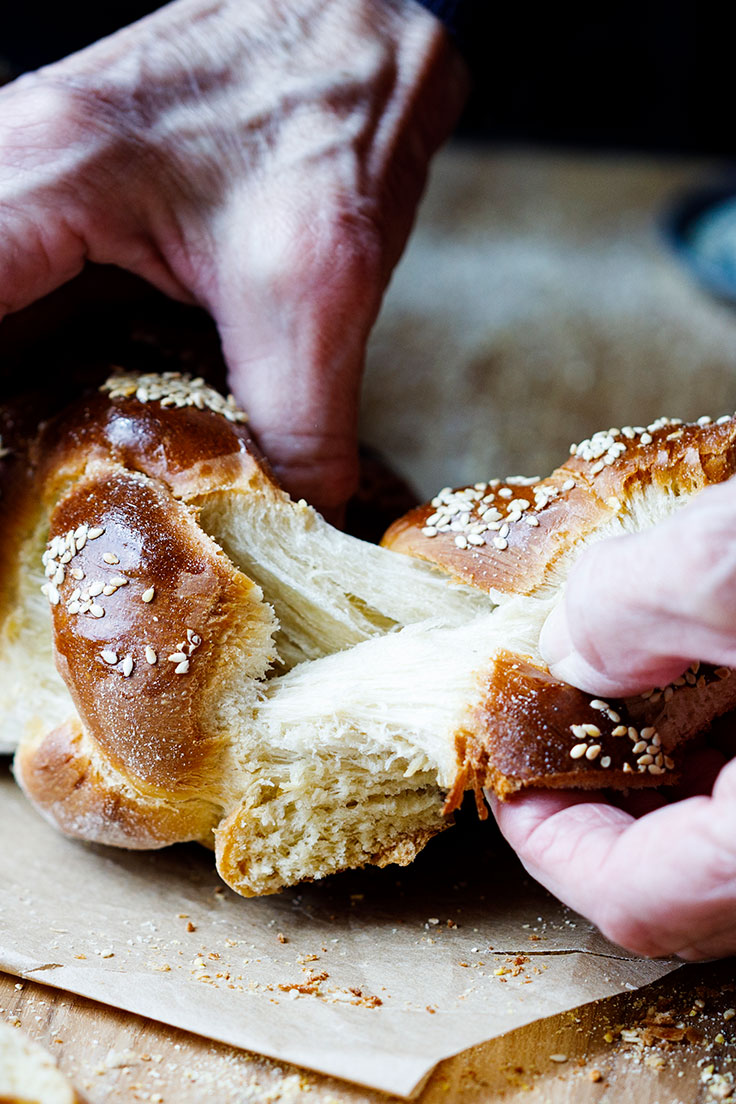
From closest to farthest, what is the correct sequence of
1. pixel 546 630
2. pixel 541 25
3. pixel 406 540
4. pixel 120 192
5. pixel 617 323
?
pixel 546 630, pixel 406 540, pixel 120 192, pixel 541 25, pixel 617 323

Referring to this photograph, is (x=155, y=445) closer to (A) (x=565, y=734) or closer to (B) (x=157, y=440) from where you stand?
(B) (x=157, y=440)

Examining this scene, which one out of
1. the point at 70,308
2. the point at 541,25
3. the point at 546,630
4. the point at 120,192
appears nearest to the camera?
the point at 546,630

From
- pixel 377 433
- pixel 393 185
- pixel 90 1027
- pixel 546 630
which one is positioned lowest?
pixel 377 433

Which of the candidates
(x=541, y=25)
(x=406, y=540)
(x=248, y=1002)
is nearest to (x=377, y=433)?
(x=541, y=25)

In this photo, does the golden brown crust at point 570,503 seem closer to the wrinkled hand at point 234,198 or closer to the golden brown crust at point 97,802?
the wrinkled hand at point 234,198

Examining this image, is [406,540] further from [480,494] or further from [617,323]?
[617,323]

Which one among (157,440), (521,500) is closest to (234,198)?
(157,440)

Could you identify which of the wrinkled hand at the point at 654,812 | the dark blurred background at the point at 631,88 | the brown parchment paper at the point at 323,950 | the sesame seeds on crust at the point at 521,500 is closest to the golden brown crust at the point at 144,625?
the brown parchment paper at the point at 323,950
